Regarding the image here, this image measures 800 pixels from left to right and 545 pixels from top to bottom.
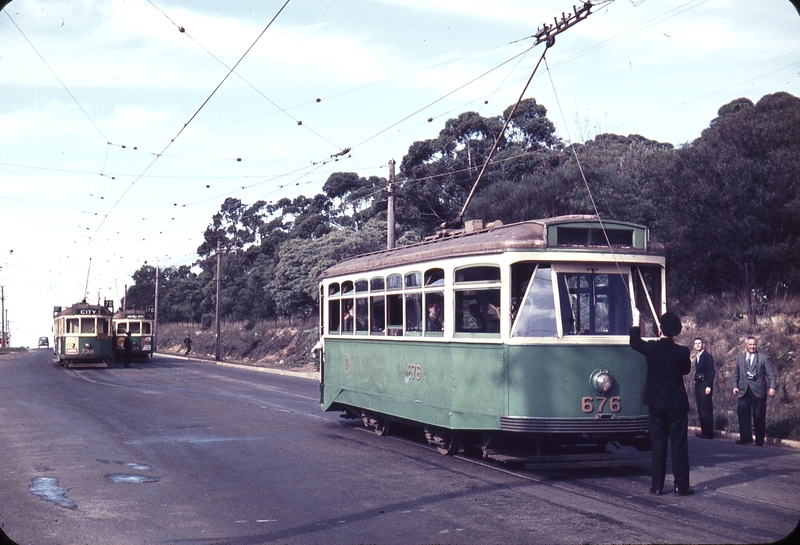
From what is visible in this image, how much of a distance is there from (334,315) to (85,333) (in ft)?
92.3

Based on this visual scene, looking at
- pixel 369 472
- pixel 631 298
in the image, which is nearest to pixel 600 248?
pixel 631 298

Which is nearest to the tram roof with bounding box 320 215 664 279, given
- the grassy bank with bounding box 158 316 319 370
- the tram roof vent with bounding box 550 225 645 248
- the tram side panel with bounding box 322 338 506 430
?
the tram roof vent with bounding box 550 225 645 248

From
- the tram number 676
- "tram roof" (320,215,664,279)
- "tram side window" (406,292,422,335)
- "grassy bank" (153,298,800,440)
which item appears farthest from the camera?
"grassy bank" (153,298,800,440)

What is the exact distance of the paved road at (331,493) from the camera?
7328mm

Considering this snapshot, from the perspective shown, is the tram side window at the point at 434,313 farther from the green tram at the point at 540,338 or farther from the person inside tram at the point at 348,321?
the person inside tram at the point at 348,321

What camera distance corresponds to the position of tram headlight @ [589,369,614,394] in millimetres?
9844

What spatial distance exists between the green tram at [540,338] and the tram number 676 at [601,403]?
12mm

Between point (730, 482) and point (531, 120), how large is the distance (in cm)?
4130

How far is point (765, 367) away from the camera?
13.5m

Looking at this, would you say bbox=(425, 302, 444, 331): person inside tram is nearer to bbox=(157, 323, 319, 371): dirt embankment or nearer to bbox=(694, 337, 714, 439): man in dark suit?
bbox=(694, 337, 714, 439): man in dark suit

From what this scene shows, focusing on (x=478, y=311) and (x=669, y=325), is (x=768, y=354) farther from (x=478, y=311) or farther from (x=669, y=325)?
(x=669, y=325)

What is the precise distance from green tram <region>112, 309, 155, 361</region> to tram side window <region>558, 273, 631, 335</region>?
41947mm

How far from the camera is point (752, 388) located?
13.4 meters

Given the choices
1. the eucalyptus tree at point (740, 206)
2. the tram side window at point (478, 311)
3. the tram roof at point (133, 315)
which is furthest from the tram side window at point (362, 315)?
the tram roof at point (133, 315)
